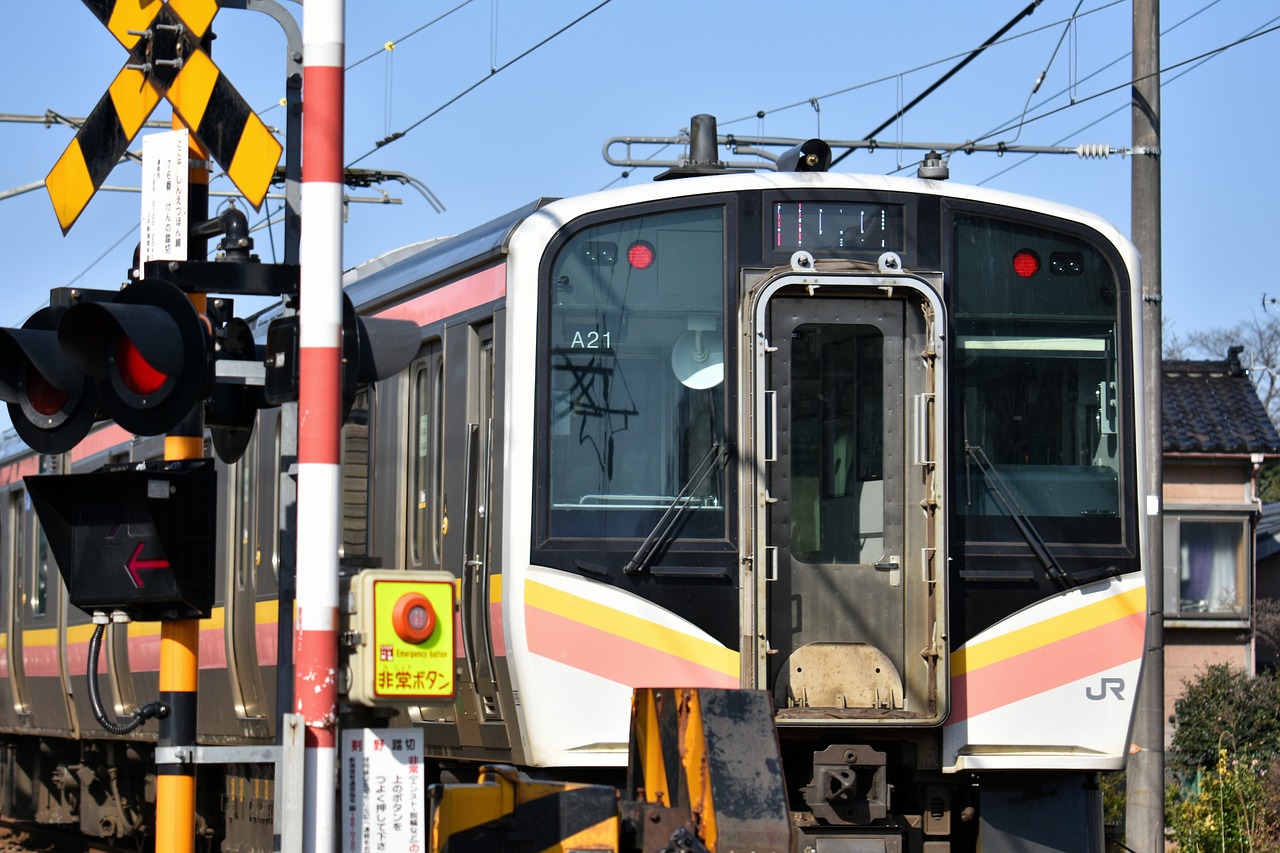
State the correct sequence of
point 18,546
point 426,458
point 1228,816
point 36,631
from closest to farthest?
point 426,458 → point 1228,816 → point 36,631 → point 18,546

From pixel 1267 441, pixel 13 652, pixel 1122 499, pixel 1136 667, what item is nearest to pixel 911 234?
pixel 1122 499

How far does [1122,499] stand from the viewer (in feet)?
25.4

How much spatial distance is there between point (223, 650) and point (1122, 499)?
18.8ft

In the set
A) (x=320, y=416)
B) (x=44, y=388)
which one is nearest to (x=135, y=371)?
(x=44, y=388)

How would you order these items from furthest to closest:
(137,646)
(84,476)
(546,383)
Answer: (137,646)
(546,383)
(84,476)

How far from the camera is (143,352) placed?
16.9ft

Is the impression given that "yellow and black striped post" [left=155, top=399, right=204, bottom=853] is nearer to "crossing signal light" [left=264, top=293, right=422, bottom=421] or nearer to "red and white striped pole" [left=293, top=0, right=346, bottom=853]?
"crossing signal light" [left=264, top=293, right=422, bottom=421]

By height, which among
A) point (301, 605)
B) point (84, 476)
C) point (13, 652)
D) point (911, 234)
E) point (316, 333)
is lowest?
point (13, 652)

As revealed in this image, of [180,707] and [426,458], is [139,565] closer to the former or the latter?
[180,707]

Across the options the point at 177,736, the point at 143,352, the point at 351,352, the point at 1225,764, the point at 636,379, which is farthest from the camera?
the point at 1225,764

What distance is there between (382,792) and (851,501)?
10.8 feet

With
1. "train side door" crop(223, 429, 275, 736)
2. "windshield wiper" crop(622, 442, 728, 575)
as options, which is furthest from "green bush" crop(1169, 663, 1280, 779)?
"windshield wiper" crop(622, 442, 728, 575)

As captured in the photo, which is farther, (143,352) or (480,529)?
(480,529)

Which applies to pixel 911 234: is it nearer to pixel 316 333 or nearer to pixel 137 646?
pixel 316 333
